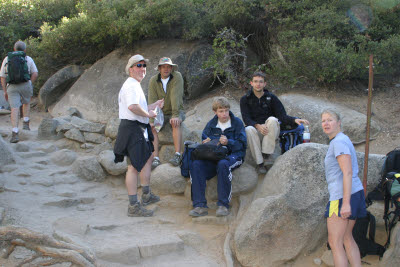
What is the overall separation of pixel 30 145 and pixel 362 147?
5324 mm

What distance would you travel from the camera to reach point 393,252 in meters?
4.05

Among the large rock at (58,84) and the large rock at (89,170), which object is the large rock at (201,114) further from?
the large rock at (58,84)

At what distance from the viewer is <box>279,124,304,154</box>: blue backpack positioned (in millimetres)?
5434

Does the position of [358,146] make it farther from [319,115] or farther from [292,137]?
[292,137]

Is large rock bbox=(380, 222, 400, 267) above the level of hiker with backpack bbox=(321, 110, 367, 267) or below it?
below

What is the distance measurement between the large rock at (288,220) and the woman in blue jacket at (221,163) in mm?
420

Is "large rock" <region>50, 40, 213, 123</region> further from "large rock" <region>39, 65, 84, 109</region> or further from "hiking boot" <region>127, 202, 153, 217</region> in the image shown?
"hiking boot" <region>127, 202, 153, 217</region>

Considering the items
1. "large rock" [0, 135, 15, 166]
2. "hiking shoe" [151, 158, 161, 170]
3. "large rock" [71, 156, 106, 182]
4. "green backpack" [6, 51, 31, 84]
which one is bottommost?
"large rock" [71, 156, 106, 182]

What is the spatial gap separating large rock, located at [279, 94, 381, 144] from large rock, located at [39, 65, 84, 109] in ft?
17.0

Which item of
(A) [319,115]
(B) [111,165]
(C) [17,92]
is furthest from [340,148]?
(C) [17,92]

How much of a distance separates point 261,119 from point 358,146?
176 centimetres

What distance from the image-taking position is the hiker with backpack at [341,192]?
3375 millimetres

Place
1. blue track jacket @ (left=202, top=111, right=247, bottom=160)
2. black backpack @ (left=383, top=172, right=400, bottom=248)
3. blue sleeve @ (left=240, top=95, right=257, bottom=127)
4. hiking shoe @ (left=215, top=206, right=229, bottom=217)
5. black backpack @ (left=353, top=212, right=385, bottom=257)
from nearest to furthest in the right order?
black backpack @ (left=383, top=172, right=400, bottom=248)
black backpack @ (left=353, top=212, right=385, bottom=257)
hiking shoe @ (left=215, top=206, right=229, bottom=217)
blue track jacket @ (left=202, top=111, right=247, bottom=160)
blue sleeve @ (left=240, top=95, right=257, bottom=127)

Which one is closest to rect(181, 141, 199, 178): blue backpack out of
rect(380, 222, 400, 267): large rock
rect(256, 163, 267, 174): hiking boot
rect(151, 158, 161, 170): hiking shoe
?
rect(151, 158, 161, 170): hiking shoe
